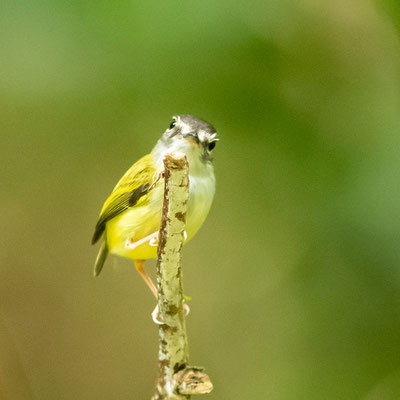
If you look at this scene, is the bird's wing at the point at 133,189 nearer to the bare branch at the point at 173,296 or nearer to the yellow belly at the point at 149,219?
the yellow belly at the point at 149,219

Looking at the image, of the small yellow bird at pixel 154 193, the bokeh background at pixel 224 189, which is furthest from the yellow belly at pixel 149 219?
the bokeh background at pixel 224 189

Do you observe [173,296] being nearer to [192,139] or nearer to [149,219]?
[149,219]

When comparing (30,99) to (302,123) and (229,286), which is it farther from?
(229,286)

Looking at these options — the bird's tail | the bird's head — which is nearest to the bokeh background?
the bird's tail

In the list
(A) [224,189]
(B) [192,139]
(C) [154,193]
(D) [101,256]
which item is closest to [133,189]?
(C) [154,193]

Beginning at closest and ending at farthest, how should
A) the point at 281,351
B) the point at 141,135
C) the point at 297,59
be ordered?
the point at 297,59, the point at 141,135, the point at 281,351

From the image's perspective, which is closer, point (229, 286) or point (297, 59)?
point (297, 59)

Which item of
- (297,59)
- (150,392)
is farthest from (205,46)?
(150,392)

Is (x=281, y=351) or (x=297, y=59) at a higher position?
(x=297, y=59)

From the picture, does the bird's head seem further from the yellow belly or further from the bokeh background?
the bokeh background
